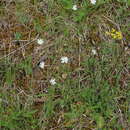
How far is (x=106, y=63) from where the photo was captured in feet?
8.61

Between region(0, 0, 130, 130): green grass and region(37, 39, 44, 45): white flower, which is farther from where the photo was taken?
region(37, 39, 44, 45): white flower

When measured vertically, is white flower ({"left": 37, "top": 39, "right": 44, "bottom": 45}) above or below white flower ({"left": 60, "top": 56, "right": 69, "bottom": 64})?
above

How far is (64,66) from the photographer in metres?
2.59

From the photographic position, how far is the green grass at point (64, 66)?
251 centimetres

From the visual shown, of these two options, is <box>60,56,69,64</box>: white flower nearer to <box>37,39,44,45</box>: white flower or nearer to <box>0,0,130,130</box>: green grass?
<box>0,0,130,130</box>: green grass

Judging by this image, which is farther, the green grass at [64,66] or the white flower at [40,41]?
the white flower at [40,41]

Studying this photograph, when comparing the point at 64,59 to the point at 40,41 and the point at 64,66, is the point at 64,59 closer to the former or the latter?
the point at 64,66

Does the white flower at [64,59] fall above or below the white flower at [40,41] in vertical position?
below

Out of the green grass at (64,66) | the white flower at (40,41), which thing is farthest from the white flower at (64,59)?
the white flower at (40,41)

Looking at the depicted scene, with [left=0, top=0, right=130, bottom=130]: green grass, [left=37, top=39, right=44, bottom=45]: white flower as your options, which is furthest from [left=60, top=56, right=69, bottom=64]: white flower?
[left=37, top=39, right=44, bottom=45]: white flower

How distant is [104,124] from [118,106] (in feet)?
0.70

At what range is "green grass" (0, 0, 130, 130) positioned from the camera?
2.51m

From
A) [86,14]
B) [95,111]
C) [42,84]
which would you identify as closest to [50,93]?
[42,84]

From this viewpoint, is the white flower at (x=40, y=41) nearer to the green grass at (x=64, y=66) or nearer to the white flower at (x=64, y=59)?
the green grass at (x=64, y=66)
